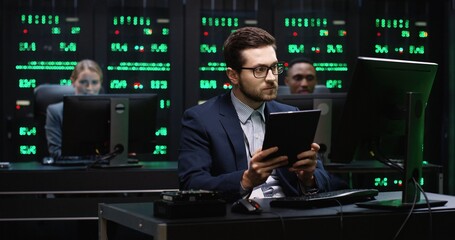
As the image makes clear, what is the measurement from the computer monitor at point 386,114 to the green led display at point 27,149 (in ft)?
14.9

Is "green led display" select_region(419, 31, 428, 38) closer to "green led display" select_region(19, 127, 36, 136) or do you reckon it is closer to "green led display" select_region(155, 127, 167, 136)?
"green led display" select_region(155, 127, 167, 136)

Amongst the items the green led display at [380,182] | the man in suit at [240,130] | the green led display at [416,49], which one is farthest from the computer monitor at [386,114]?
the green led display at [416,49]

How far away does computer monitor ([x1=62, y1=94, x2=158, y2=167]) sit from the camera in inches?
189

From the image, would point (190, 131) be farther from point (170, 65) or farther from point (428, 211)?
point (170, 65)

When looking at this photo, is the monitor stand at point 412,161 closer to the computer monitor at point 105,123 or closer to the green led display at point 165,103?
the computer monitor at point 105,123

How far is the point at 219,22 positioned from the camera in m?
6.79

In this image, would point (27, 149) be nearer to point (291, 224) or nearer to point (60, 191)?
point (60, 191)

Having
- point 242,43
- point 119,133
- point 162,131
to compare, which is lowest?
point 162,131

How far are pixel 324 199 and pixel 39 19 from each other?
181 inches

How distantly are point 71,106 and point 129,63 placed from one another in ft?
6.46

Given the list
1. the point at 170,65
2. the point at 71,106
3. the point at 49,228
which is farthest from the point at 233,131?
the point at 170,65

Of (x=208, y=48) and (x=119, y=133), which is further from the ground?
(x=208, y=48)

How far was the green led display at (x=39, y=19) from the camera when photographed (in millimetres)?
6539

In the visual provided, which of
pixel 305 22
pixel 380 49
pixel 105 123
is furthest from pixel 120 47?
pixel 380 49
